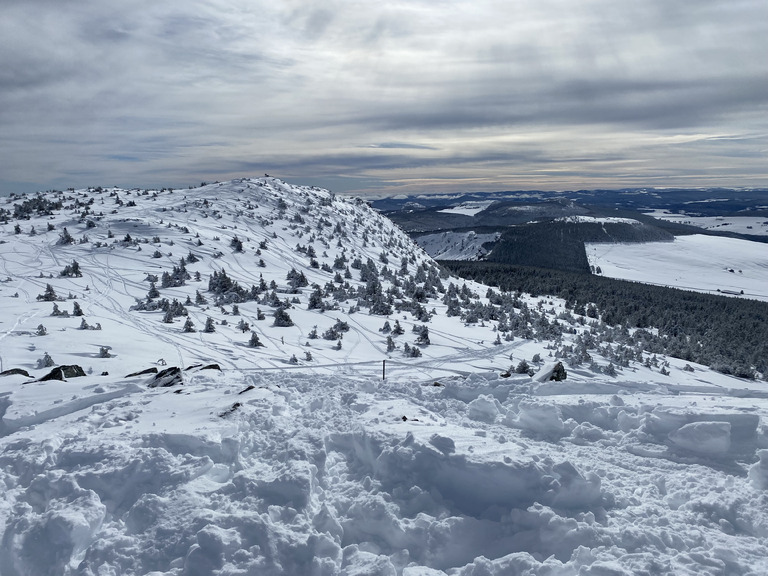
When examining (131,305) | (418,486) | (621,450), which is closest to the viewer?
(418,486)

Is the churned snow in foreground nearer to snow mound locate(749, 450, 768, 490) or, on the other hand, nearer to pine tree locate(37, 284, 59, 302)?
snow mound locate(749, 450, 768, 490)

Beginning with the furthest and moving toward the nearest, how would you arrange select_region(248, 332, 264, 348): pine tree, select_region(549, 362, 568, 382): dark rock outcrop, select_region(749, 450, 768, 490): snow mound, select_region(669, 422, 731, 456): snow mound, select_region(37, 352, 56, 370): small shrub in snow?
select_region(248, 332, 264, 348): pine tree
select_region(549, 362, 568, 382): dark rock outcrop
select_region(37, 352, 56, 370): small shrub in snow
select_region(669, 422, 731, 456): snow mound
select_region(749, 450, 768, 490): snow mound

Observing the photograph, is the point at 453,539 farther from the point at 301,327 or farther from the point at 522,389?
the point at 301,327

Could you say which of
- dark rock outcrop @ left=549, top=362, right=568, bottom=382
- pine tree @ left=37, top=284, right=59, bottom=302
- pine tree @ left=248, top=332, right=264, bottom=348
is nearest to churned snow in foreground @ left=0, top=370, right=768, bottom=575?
dark rock outcrop @ left=549, top=362, right=568, bottom=382

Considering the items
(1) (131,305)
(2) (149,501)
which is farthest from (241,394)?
(1) (131,305)

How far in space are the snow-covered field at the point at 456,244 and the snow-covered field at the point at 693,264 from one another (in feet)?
93.0

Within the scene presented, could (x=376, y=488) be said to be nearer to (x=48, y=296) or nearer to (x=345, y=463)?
(x=345, y=463)

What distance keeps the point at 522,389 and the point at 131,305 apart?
18967 millimetres

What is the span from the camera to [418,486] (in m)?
7.11

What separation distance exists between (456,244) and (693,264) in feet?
200

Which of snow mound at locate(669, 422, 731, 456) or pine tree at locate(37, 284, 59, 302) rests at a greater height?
pine tree at locate(37, 284, 59, 302)

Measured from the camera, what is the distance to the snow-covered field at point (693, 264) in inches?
3147

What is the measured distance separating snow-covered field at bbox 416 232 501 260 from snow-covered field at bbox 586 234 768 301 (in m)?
28.3

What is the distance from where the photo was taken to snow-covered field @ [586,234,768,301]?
7994 cm
